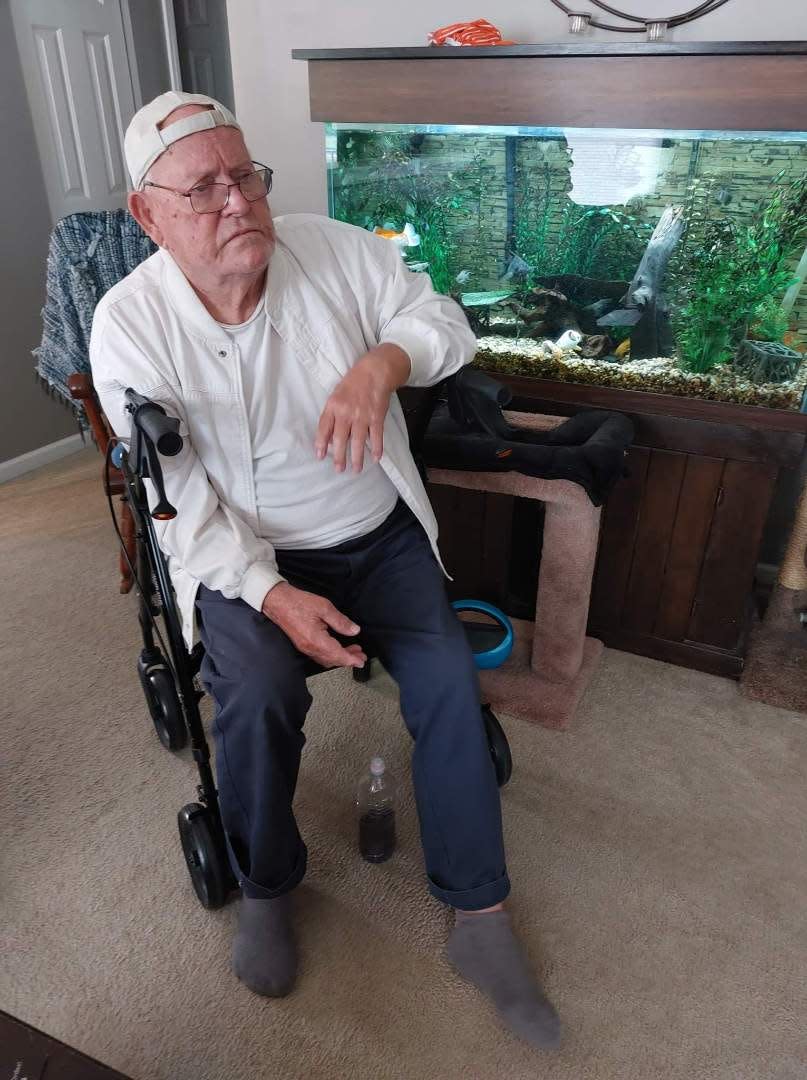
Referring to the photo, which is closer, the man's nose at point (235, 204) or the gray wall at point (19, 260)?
the man's nose at point (235, 204)

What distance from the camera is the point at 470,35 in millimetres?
1916

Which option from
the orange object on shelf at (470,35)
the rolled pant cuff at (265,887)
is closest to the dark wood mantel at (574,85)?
the orange object on shelf at (470,35)

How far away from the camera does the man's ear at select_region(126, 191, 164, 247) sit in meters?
1.25

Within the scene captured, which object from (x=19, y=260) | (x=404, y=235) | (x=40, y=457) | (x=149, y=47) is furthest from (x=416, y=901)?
(x=149, y=47)

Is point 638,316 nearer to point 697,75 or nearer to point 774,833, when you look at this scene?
point 697,75

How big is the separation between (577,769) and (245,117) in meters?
2.31

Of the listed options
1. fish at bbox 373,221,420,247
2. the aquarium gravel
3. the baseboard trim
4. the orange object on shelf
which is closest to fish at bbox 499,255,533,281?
the aquarium gravel

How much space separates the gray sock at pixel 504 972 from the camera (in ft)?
4.04

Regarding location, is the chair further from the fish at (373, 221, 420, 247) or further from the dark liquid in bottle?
the fish at (373, 221, 420, 247)

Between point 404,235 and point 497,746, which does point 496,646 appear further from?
point 404,235

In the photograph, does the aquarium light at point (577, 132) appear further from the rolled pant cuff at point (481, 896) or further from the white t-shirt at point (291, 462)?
the rolled pant cuff at point (481, 896)

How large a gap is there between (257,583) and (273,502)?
186mm

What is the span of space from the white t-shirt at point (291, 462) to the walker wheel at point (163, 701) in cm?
53

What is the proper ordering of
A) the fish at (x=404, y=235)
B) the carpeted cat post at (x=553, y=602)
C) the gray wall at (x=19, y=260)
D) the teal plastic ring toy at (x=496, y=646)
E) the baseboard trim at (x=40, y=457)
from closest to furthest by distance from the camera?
the carpeted cat post at (x=553, y=602)
the teal plastic ring toy at (x=496, y=646)
the fish at (x=404, y=235)
the gray wall at (x=19, y=260)
the baseboard trim at (x=40, y=457)
